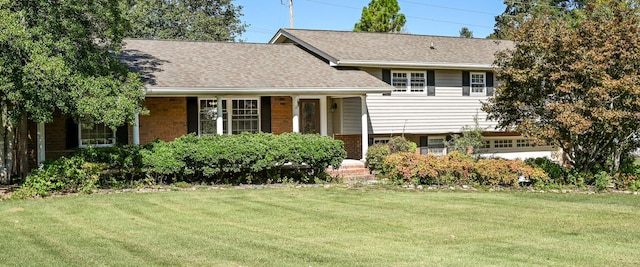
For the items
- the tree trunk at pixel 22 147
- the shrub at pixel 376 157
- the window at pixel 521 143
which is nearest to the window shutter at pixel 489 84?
the window at pixel 521 143

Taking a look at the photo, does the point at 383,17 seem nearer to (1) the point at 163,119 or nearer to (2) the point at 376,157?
(2) the point at 376,157

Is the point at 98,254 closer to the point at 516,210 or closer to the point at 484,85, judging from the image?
the point at 516,210

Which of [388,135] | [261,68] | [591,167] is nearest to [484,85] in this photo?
[388,135]

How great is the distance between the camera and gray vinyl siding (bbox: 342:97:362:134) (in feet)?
66.5

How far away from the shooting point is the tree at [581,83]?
580 inches

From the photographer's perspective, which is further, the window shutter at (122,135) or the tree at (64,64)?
the window shutter at (122,135)

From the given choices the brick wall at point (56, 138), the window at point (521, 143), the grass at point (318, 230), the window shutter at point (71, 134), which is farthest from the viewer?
the window at point (521, 143)

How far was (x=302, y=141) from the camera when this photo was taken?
1583 centimetres

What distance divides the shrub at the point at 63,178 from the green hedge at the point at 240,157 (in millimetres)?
1297

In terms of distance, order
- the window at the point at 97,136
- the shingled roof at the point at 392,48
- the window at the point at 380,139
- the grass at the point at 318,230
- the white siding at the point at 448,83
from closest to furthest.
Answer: the grass at the point at 318,230 → the window at the point at 97,136 → the shingled roof at the point at 392,48 → the window at the point at 380,139 → the white siding at the point at 448,83

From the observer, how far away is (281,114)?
20062 millimetres

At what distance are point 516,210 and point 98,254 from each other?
7.61m

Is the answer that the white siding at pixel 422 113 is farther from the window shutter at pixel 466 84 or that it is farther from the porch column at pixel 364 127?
the porch column at pixel 364 127

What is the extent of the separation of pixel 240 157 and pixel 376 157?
190 inches
